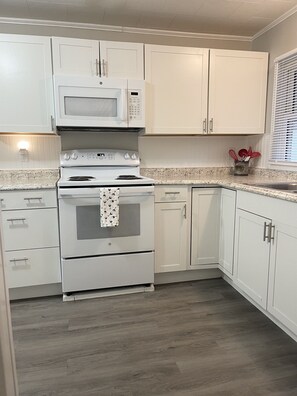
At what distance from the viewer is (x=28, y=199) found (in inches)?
85.9

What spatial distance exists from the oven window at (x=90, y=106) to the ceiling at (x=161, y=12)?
2.32 ft

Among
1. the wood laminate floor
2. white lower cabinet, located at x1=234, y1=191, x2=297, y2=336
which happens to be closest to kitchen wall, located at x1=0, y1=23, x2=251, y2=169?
white lower cabinet, located at x1=234, y1=191, x2=297, y2=336

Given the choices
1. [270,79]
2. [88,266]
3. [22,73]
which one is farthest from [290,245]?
[22,73]

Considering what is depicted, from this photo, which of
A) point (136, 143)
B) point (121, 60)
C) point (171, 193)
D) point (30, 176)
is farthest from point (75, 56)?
point (171, 193)

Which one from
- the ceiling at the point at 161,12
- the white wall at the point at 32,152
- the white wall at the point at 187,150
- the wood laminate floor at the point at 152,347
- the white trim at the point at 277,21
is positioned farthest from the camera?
the white wall at the point at 187,150

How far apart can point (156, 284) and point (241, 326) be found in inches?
33.2

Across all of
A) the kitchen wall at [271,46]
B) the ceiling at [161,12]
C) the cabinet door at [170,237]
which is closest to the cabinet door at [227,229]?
the cabinet door at [170,237]

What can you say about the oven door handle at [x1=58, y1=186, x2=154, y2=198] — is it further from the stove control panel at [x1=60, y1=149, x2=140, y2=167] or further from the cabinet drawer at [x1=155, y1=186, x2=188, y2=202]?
the stove control panel at [x1=60, y1=149, x2=140, y2=167]

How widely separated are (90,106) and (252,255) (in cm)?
169

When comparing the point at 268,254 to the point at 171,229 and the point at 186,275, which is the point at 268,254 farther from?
the point at 186,275

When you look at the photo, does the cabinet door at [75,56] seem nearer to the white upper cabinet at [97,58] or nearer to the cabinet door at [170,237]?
the white upper cabinet at [97,58]

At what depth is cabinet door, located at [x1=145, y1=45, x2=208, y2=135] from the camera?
8.21 ft

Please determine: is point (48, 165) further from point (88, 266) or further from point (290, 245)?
point (290, 245)

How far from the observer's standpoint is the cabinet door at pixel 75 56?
90.8 inches
